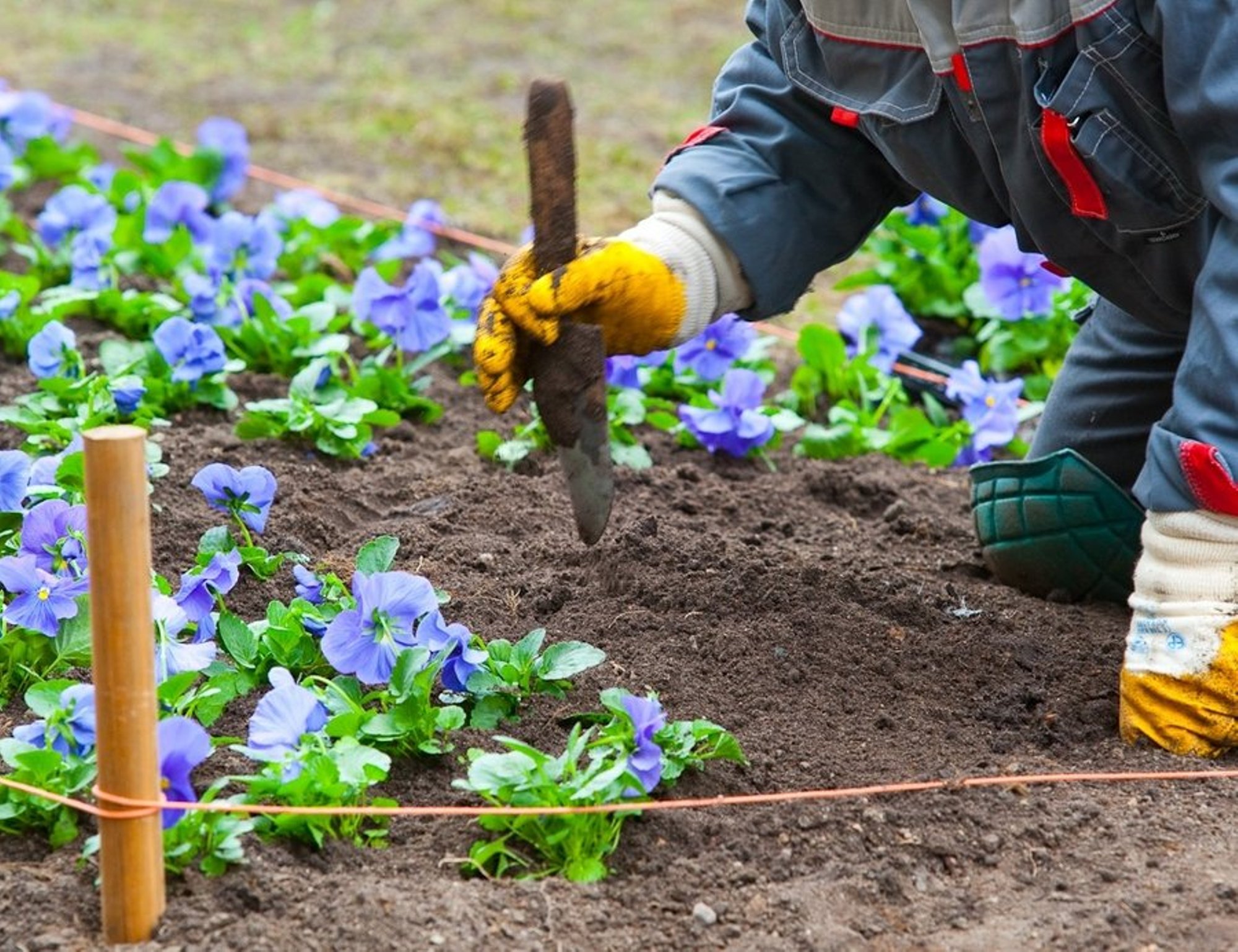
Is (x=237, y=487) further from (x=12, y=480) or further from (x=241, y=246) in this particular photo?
(x=241, y=246)

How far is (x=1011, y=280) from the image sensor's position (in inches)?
140

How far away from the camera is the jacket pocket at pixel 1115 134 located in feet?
6.38

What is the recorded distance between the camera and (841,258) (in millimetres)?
2547

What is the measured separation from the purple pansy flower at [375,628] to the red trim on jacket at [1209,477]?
33.5 inches

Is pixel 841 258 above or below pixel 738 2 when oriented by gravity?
below

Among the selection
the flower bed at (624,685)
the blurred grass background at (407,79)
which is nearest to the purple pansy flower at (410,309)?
the flower bed at (624,685)

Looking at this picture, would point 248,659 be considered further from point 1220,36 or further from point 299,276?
point 299,276

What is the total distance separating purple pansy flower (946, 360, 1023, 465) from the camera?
319 cm

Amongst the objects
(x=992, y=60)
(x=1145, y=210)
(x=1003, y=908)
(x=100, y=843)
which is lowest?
(x=1003, y=908)

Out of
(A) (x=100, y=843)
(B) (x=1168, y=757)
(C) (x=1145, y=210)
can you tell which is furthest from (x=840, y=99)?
(A) (x=100, y=843)

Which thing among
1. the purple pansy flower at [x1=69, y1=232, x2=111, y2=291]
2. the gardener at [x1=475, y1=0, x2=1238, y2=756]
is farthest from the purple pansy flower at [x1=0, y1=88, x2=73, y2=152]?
the gardener at [x1=475, y1=0, x2=1238, y2=756]

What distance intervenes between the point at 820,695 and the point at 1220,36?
0.90 m

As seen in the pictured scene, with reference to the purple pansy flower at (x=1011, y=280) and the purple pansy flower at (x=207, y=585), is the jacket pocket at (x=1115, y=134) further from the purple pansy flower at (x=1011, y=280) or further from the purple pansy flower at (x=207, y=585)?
the purple pansy flower at (x=1011, y=280)

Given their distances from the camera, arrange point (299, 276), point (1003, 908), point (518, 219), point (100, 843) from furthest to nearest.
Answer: point (518, 219)
point (299, 276)
point (1003, 908)
point (100, 843)
